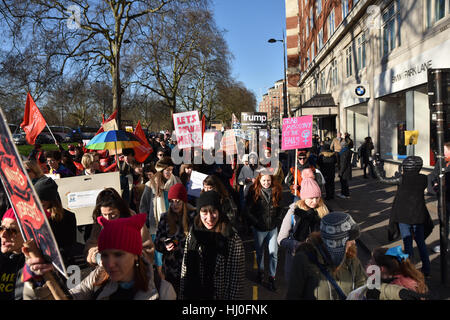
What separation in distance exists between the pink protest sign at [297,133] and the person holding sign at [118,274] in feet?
16.9

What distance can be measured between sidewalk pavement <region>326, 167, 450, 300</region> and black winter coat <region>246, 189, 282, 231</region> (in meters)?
2.12

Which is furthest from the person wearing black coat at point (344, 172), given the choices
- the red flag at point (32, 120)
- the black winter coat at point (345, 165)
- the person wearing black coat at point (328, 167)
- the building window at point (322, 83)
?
the building window at point (322, 83)

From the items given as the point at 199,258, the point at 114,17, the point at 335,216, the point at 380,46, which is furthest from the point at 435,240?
the point at 114,17

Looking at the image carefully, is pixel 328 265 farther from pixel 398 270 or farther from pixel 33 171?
pixel 33 171

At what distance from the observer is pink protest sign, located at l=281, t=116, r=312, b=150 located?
6.90m

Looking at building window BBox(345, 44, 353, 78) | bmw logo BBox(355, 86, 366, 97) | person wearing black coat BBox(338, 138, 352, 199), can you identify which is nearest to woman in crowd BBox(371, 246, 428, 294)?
person wearing black coat BBox(338, 138, 352, 199)

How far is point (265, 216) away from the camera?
4684 millimetres

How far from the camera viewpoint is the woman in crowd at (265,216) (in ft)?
15.3

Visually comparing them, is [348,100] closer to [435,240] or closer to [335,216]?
[435,240]

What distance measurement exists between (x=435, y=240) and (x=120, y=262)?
5.91 meters

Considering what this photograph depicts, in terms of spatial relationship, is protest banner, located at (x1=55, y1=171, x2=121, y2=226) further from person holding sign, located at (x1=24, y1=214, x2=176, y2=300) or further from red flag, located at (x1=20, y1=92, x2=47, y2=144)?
red flag, located at (x1=20, y1=92, x2=47, y2=144)

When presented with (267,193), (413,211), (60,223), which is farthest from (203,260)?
(413,211)

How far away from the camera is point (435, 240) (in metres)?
5.96

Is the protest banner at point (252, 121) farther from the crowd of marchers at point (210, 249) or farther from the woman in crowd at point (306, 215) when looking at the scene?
the woman in crowd at point (306, 215)
